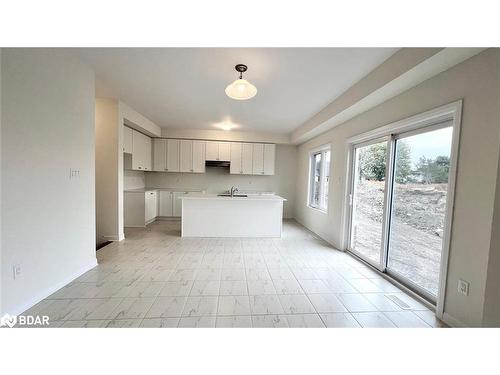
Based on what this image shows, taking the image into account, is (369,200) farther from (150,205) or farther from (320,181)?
(150,205)

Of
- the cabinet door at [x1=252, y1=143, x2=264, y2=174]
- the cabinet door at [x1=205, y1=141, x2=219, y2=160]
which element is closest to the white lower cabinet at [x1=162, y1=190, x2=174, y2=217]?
the cabinet door at [x1=205, y1=141, x2=219, y2=160]

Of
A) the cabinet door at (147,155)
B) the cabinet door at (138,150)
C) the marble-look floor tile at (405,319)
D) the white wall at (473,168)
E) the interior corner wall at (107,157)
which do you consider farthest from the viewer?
the cabinet door at (147,155)

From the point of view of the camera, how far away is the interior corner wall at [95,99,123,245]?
11.8 ft

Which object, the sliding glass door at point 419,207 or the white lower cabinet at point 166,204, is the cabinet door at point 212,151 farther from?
the sliding glass door at point 419,207

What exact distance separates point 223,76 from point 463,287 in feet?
10.9

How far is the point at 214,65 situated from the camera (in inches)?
93.6

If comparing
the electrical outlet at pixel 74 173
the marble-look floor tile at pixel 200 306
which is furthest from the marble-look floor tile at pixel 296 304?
the electrical outlet at pixel 74 173

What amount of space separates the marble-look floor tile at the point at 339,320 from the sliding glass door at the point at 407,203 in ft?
3.32

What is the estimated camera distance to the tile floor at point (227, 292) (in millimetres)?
1754
